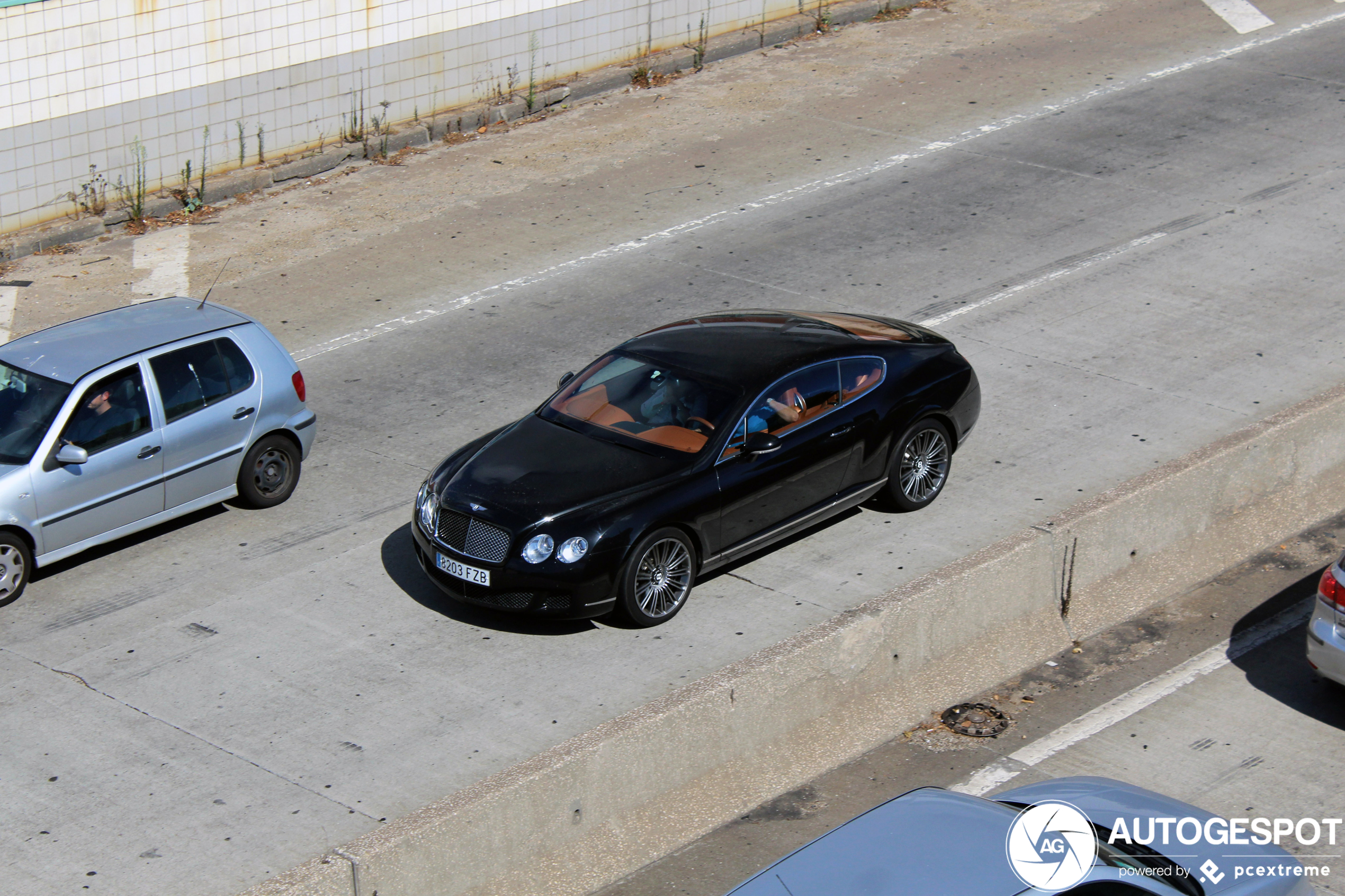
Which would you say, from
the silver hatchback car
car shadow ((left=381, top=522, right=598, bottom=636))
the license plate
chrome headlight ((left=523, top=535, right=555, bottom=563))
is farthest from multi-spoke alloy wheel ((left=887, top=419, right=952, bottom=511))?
the silver hatchback car

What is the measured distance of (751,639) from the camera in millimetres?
8977

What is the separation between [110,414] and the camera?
31.9 feet

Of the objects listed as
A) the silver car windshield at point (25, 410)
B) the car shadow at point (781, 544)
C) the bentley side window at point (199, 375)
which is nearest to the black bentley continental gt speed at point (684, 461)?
the car shadow at point (781, 544)

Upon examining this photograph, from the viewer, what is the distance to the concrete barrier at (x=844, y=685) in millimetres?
6586

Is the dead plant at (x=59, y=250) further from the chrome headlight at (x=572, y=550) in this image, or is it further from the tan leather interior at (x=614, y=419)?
the chrome headlight at (x=572, y=550)

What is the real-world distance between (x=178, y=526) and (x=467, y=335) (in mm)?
3651

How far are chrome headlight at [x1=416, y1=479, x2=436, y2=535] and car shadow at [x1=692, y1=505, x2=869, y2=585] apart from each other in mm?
1737

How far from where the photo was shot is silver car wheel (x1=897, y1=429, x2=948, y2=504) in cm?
1031

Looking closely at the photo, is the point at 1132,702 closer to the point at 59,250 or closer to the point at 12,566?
the point at 12,566

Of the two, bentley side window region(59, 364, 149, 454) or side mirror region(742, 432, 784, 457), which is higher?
side mirror region(742, 432, 784, 457)

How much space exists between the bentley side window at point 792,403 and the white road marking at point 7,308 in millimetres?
7396

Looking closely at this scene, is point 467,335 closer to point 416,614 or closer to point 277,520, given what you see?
point 277,520

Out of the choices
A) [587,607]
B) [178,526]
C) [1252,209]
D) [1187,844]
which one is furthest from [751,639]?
[1252,209]

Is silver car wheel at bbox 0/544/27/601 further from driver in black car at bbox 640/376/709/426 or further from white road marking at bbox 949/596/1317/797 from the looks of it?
white road marking at bbox 949/596/1317/797
